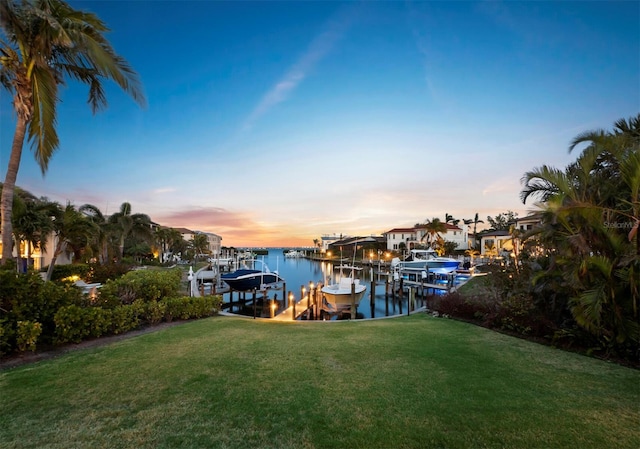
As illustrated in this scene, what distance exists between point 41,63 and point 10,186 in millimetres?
2920

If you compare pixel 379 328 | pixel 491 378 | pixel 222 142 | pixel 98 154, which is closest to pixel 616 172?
pixel 491 378

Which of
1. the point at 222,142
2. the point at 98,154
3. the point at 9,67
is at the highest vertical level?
the point at 222,142

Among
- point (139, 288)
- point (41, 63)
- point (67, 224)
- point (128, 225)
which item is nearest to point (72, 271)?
point (67, 224)

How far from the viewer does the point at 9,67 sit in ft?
22.0

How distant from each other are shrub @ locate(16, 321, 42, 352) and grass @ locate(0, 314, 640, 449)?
69 centimetres

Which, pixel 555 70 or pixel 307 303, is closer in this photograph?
pixel 555 70

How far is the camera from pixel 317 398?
12.9 feet

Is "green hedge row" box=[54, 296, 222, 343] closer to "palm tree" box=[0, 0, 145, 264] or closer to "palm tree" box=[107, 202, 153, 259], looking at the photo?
"palm tree" box=[0, 0, 145, 264]

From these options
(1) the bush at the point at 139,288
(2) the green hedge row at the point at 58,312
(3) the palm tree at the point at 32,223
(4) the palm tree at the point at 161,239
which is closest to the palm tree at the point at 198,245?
(4) the palm tree at the point at 161,239

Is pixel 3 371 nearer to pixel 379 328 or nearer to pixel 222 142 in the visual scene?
pixel 379 328

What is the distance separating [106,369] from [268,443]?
12.1ft

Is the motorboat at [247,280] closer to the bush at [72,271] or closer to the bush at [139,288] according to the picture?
the bush at [72,271]

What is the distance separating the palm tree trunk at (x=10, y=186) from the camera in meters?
6.55

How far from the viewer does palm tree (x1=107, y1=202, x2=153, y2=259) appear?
3225 cm
